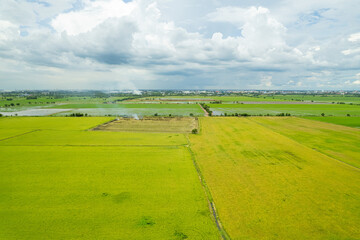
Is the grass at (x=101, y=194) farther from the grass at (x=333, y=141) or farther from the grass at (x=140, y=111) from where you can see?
the grass at (x=140, y=111)

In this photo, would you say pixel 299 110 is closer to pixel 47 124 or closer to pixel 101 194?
pixel 101 194

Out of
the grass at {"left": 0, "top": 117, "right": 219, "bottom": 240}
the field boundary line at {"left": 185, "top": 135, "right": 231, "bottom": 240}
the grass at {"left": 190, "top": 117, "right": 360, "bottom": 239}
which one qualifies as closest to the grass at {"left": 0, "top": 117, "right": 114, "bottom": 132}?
the grass at {"left": 0, "top": 117, "right": 219, "bottom": 240}

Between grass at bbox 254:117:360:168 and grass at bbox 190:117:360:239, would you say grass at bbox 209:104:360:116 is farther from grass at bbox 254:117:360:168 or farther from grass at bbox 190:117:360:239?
grass at bbox 190:117:360:239

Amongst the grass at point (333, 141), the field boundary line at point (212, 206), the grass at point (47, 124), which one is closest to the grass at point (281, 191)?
the field boundary line at point (212, 206)

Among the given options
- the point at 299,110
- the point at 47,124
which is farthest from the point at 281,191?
the point at 299,110

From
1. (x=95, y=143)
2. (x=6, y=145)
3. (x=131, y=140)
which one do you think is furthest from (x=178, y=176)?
(x=6, y=145)

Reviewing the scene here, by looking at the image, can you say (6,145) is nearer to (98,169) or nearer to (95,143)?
(95,143)
